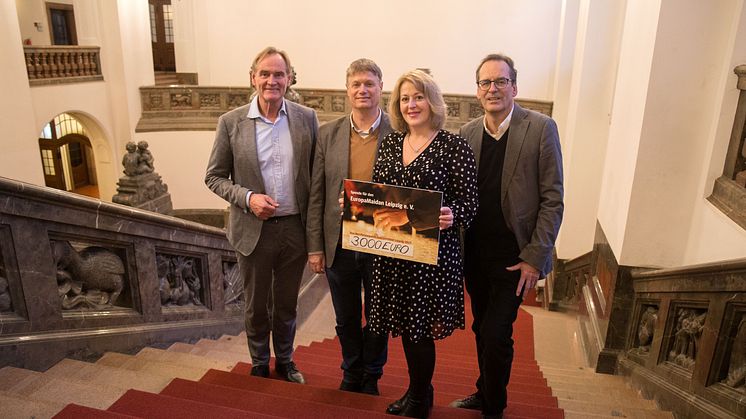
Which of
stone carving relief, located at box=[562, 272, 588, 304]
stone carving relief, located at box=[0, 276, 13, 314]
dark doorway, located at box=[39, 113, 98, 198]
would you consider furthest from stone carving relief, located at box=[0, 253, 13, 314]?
dark doorway, located at box=[39, 113, 98, 198]

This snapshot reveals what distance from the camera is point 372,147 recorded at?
234 centimetres

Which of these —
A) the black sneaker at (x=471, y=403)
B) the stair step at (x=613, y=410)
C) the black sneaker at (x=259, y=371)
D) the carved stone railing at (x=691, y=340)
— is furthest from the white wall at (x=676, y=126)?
the black sneaker at (x=259, y=371)

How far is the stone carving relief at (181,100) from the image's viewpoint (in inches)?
420

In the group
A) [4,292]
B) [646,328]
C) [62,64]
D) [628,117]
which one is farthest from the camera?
[62,64]

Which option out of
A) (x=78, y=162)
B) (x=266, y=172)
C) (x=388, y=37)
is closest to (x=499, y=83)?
(x=266, y=172)

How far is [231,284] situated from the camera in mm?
4000

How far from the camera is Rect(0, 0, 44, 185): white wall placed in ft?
23.5

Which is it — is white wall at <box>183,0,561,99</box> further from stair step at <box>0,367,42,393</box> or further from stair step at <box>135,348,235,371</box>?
stair step at <box>0,367,42,393</box>

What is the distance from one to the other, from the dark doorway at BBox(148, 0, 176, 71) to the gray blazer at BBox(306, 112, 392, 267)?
14.5 metres

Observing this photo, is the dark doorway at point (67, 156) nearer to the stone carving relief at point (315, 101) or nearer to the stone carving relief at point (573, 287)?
the stone carving relief at point (315, 101)

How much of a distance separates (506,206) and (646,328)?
1799 mm

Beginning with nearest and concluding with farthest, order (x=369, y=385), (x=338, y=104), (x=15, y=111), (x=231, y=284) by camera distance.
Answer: (x=369, y=385) → (x=231, y=284) → (x=15, y=111) → (x=338, y=104)

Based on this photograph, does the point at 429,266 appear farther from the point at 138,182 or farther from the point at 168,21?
the point at 168,21

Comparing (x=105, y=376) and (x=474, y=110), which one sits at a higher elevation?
(x=474, y=110)
